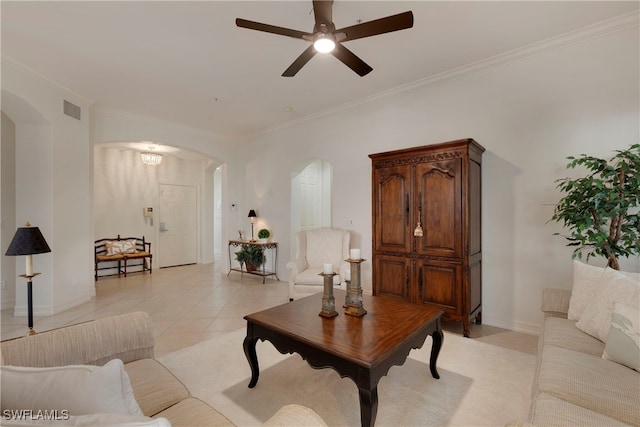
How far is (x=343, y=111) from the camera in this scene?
480 centimetres

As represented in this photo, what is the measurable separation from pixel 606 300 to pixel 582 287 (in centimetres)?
31

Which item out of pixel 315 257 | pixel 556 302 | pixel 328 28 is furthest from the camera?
pixel 315 257

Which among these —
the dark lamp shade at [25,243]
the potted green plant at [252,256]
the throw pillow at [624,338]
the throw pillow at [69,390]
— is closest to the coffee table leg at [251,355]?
Result: the throw pillow at [69,390]

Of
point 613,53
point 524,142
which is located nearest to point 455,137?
point 524,142

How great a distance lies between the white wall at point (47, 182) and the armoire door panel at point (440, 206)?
4.75 meters

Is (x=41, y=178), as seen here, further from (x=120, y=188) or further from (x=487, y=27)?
(x=487, y=27)

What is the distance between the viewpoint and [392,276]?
3.61m

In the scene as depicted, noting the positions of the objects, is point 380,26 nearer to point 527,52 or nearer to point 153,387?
point 527,52

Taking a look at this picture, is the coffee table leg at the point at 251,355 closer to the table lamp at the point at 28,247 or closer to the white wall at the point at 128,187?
the table lamp at the point at 28,247

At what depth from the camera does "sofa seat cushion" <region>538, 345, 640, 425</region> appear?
130 centimetres

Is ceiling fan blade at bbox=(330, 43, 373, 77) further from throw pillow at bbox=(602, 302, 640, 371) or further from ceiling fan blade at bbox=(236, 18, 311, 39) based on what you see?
throw pillow at bbox=(602, 302, 640, 371)

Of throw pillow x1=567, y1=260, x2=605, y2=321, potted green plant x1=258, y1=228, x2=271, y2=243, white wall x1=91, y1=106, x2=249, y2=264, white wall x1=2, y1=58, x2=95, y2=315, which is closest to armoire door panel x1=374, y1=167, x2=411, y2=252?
throw pillow x1=567, y1=260, x2=605, y2=321

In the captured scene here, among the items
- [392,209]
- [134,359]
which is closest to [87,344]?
[134,359]

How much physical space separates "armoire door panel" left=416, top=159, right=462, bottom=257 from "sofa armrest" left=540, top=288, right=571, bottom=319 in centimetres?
81
